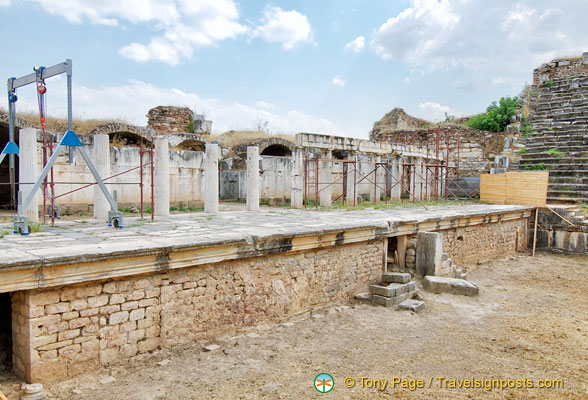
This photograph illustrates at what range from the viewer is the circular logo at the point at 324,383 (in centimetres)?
450

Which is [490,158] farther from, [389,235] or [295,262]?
[295,262]

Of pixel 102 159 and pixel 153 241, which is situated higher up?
pixel 102 159

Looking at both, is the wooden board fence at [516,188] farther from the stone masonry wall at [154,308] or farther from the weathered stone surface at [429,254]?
the stone masonry wall at [154,308]

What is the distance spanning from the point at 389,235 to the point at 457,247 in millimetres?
3342

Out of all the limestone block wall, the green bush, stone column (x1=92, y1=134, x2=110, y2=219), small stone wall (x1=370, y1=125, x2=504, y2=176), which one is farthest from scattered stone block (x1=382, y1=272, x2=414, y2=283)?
the green bush

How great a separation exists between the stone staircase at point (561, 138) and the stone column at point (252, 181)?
37.9 ft

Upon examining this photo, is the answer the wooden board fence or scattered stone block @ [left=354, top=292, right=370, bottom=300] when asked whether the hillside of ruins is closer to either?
scattered stone block @ [left=354, top=292, right=370, bottom=300]

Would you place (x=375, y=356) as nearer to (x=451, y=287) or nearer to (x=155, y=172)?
(x=451, y=287)

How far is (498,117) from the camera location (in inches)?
943

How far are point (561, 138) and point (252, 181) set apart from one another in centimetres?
1519

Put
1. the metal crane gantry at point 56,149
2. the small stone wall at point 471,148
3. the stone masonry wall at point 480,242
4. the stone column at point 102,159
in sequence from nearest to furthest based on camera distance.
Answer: the metal crane gantry at point 56,149
the stone column at point 102,159
the stone masonry wall at point 480,242
the small stone wall at point 471,148

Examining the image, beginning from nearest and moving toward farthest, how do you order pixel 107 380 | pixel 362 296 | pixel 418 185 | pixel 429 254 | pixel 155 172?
pixel 107 380
pixel 362 296
pixel 429 254
pixel 155 172
pixel 418 185

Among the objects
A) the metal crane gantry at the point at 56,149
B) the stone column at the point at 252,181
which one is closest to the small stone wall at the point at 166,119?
the stone column at the point at 252,181

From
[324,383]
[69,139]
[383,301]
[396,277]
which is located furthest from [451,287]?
[69,139]
